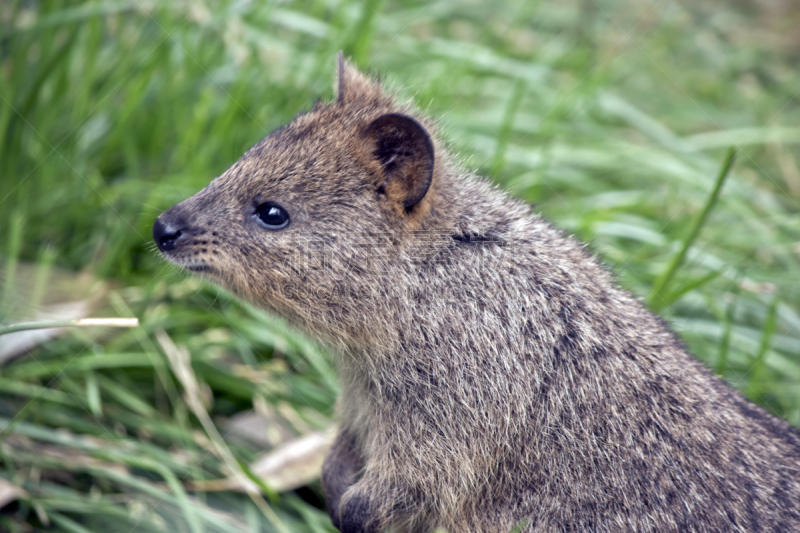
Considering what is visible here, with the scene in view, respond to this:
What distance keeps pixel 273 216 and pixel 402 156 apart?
64cm

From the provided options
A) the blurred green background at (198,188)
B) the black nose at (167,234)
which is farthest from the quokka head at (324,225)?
the blurred green background at (198,188)

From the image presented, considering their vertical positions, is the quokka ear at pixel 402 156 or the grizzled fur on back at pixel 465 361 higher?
the quokka ear at pixel 402 156

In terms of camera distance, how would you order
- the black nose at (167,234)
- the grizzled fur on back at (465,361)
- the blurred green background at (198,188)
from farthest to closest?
the blurred green background at (198,188) < the black nose at (167,234) < the grizzled fur on back at (465,361)

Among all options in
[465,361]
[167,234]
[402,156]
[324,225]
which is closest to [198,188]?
[167,234]

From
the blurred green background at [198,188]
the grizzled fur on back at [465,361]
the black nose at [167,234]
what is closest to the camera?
the grizzled fur on back at [465,361]

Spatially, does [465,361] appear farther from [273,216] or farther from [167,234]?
[167,234]

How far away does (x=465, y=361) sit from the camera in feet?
11.4

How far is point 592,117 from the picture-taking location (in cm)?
773

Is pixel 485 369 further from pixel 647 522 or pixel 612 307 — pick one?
pixel 647 522

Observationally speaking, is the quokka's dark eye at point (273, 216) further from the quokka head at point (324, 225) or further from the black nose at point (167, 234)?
the black nose at point (167, 234)

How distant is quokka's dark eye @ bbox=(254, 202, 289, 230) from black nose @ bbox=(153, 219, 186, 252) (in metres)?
0.36

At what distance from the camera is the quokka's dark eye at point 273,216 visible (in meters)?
3.54

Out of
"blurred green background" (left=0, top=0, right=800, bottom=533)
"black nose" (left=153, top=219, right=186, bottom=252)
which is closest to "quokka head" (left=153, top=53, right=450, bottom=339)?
"black nose" (left=153, top=219, right=186, bottom=252)

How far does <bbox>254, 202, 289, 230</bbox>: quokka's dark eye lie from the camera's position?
Result: 3539mm
